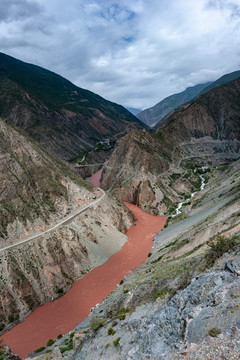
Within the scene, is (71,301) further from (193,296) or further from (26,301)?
(193,296)

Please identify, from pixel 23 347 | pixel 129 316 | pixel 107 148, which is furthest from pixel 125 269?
pixel 107 148

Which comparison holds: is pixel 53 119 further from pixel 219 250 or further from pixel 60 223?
pixel 219 250

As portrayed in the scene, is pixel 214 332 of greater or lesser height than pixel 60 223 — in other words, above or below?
below

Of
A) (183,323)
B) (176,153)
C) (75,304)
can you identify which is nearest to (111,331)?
(183,323)

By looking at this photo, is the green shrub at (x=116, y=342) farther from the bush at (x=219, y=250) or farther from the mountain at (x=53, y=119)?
the mountain at (x=53, y=119)

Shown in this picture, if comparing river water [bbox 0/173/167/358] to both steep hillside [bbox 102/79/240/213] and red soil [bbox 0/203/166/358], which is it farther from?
steep hillside [bbox 102/79/240/213]

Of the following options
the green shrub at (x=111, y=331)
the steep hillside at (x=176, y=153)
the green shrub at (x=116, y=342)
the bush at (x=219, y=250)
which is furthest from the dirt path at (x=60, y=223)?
the bush at (x=219, y=250)
